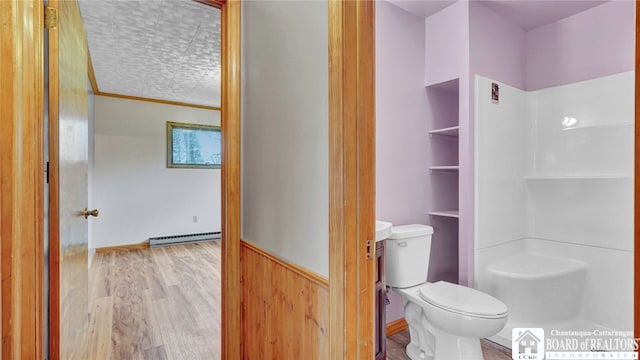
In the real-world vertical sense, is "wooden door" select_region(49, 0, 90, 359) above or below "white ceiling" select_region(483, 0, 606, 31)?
below

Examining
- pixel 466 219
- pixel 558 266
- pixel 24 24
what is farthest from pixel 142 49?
pixel 558 266

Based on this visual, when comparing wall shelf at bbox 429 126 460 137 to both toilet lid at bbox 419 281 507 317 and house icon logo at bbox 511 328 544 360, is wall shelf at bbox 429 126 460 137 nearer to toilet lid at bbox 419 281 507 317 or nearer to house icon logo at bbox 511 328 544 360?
toilet lid at bbox 419 281 507 317

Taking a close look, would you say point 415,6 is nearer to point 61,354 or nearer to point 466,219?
point 466,219

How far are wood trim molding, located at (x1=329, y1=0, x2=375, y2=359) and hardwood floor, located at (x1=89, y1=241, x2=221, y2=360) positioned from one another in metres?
1.39

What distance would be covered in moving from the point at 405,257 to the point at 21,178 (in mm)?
1890

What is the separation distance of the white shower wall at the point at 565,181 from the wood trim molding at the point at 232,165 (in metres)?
1.63

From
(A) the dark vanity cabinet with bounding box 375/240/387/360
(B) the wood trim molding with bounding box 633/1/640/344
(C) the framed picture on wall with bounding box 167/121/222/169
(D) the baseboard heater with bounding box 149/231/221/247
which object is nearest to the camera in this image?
(B) the wood trim molding with bounding box 633/1/640/344

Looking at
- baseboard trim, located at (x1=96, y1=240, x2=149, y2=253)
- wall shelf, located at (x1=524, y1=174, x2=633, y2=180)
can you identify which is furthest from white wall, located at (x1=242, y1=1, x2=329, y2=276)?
baseboard trim, located at (x1=96, y1=240, x2=149, y2=253)

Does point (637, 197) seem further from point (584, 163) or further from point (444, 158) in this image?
point (584, 163)

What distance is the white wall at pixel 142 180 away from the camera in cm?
461

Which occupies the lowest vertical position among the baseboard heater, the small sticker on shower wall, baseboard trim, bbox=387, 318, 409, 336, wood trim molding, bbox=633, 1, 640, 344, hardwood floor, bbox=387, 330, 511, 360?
hardwood floor, bbox=387, 330, 511, 360

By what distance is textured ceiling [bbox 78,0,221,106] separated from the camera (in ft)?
7.93

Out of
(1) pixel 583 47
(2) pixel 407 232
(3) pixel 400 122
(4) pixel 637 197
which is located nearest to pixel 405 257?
(2) pixel 407 232

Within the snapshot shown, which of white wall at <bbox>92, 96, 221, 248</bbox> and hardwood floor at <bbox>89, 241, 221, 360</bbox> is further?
white wall at <bbox>92, 96, 221, 248</bbox>
